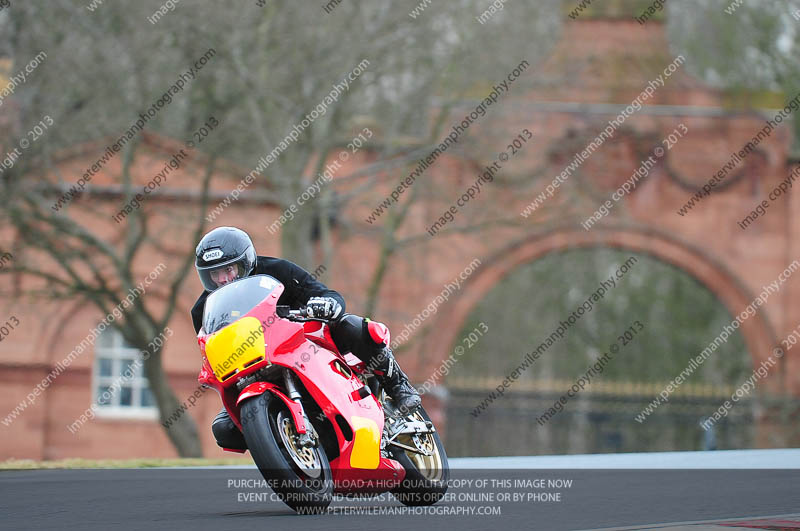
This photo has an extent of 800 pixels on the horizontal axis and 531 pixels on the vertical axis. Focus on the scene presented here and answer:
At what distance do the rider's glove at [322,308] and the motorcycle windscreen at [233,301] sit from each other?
230mm

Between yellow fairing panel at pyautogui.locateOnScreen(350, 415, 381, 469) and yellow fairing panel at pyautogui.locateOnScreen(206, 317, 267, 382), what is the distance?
66 centimetres

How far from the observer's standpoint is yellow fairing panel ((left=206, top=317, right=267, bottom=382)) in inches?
260

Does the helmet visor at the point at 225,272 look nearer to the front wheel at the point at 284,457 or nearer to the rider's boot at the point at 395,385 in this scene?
the front wheel at the point at 284,457

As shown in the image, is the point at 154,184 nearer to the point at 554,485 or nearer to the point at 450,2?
the point at 450,2

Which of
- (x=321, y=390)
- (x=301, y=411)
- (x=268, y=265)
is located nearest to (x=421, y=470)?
(x=321, y=390)

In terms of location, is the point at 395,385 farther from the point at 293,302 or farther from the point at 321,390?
the point at 321,390

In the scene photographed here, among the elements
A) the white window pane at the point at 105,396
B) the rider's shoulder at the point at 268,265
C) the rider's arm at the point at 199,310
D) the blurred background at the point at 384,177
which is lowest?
the white window pane at the point at 105,396

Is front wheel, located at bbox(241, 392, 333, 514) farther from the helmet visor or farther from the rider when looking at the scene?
the helmet visor

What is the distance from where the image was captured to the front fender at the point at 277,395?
6574 millimetres

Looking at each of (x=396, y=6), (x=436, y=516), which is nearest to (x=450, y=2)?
(x=396, y=6)

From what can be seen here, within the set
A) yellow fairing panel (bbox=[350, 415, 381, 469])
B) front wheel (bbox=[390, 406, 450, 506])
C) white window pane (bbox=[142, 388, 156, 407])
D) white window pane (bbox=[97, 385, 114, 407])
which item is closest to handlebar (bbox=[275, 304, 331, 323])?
yellow fairing panel (bbox=[350, 415, 381, 469])

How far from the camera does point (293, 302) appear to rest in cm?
751

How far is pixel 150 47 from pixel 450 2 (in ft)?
16.4

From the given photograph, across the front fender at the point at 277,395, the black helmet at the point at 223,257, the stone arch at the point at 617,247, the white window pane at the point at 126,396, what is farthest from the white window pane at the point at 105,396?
the front fender at the point at 277,395
